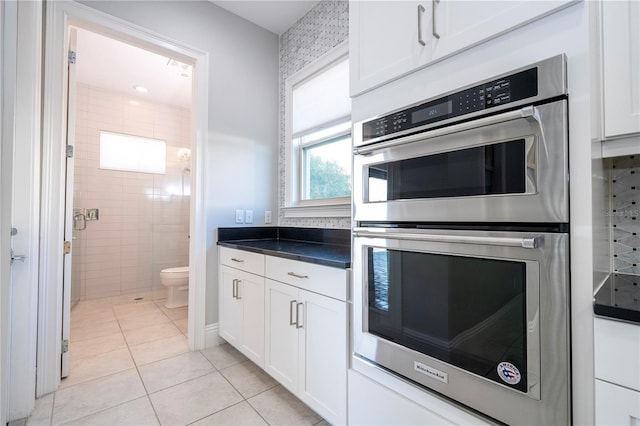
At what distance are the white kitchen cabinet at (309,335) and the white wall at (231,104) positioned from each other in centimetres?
91

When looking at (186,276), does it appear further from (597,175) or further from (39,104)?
(597,175)

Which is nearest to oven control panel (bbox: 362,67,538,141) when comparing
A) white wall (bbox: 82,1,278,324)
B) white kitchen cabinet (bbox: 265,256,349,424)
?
white kitchen cabinet (bbox: 265,256,349,424)

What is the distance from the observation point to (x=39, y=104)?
5.44ft

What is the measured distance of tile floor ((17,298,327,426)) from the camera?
1525 millimetres

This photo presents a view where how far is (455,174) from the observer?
936 millimetres

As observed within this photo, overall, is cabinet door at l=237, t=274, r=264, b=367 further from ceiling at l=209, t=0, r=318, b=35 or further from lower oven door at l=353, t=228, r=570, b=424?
ceiling at l=209, t=0, r=318, b=35

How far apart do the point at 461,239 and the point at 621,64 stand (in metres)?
0.60

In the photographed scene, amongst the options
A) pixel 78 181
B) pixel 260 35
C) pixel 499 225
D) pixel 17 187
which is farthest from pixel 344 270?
pixel 78 181

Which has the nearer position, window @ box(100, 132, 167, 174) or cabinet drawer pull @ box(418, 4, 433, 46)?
cabinet drawer pull @ box(418, 4, 433, 46)

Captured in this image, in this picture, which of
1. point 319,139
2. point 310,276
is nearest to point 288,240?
point 319,139

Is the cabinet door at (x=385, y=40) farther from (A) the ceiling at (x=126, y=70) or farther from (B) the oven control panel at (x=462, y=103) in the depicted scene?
(A) the ceiling at (x=126, y=70)

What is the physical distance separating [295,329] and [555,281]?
1.19 metres

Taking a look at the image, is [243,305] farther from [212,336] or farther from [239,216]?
[239,216]

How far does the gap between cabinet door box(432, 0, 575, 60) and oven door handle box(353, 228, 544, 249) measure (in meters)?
0.60
